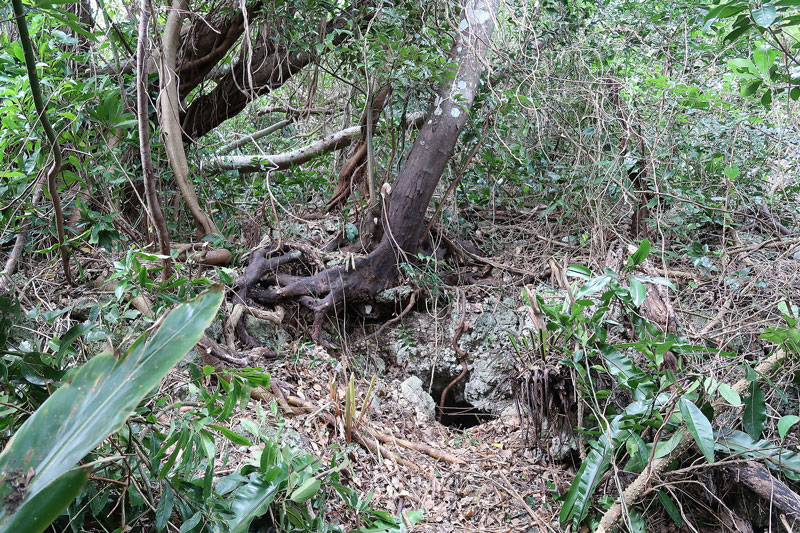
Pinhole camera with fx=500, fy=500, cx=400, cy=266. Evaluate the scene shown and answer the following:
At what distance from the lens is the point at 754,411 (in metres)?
1.87

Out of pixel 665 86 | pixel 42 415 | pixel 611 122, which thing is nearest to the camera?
pixel 42 415

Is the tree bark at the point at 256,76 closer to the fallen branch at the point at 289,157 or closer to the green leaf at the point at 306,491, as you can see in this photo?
the fallen branch at the point at 289,157

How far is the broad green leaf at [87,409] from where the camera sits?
0.59 metres

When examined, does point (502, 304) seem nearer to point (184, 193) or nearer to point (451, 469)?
point (451, 469)

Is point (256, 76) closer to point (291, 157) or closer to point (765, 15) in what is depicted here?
point (291, 157)

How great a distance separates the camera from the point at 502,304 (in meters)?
3.68

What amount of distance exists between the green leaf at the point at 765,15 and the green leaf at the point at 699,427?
1.33 meters

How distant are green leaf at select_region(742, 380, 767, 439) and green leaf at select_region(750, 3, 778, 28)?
126 cm

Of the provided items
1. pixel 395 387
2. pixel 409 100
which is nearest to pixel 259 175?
pixel 409 100

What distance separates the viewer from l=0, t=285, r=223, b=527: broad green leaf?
586 millimetres

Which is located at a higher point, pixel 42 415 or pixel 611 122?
pixel 42 415

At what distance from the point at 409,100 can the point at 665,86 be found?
1.78 meters

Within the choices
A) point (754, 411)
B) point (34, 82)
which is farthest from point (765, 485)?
point (34, 82)

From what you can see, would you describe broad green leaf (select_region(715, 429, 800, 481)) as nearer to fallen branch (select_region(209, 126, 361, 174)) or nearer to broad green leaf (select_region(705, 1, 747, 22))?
broad green leaf (select_region(705, 1, 747, 22))
